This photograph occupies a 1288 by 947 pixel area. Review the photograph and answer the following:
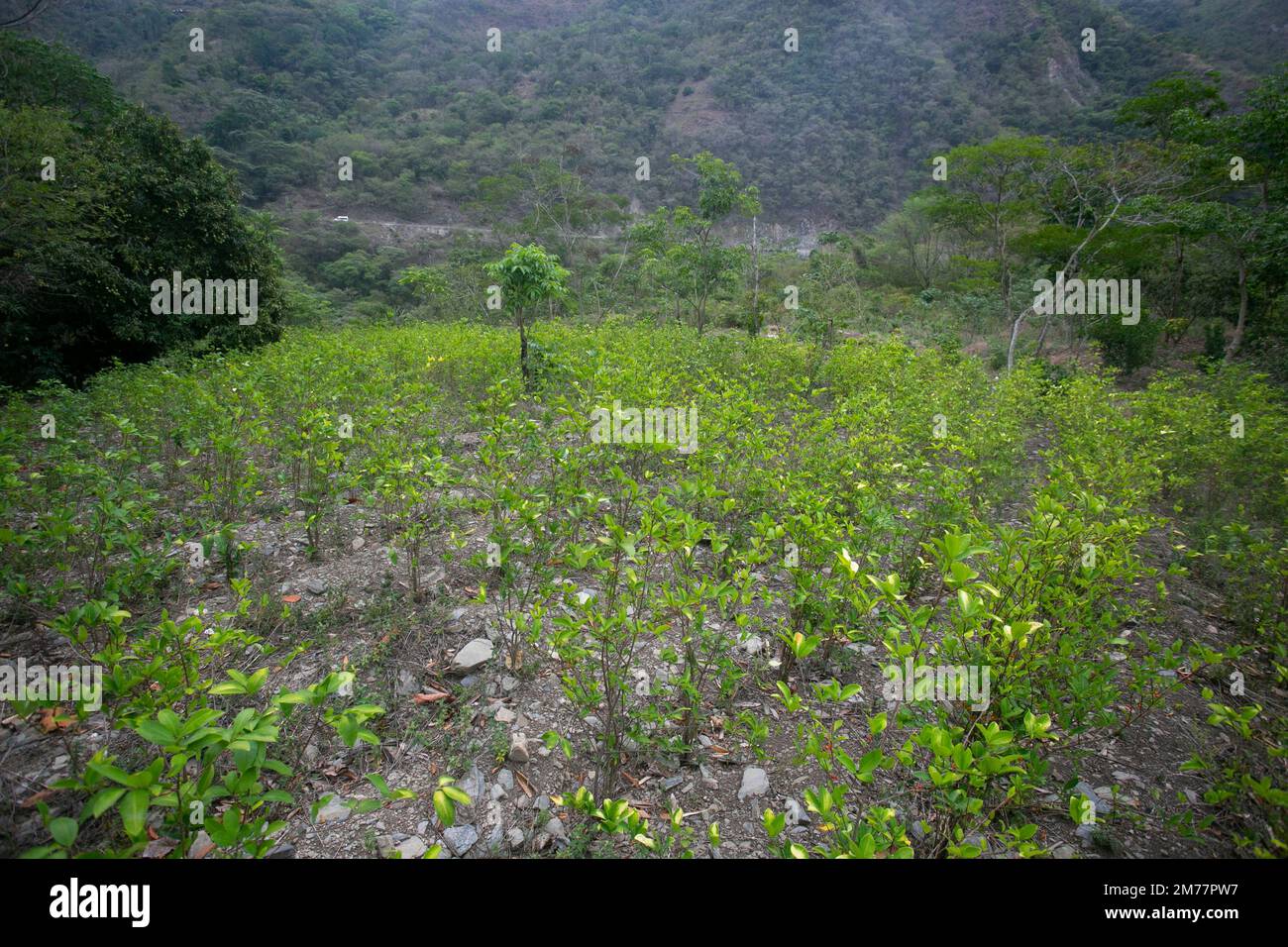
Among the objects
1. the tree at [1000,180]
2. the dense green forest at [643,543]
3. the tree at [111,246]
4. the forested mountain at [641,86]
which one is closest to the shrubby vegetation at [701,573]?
the dense green forest at [643,543]

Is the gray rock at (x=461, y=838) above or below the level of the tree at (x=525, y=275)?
below

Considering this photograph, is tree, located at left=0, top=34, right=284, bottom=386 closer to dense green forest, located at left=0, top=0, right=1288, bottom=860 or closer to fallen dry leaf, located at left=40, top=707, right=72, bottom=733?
dense green forest, located at left=0, top=0, right=1288, bottom=860

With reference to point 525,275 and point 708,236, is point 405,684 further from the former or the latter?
point 708,236

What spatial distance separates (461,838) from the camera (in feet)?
6.32

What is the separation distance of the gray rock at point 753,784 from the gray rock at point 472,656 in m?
1.38

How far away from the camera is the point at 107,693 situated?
7.88ft

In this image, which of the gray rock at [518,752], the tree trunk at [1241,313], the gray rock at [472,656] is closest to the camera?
the gray rock at [518,752]

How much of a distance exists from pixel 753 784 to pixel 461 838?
114 cm

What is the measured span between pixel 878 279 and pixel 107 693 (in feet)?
114

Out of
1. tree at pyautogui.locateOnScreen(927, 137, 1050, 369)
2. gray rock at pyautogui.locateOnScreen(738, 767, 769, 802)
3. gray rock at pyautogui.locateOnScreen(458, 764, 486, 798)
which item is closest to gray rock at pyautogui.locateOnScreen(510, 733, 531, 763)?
gray rock at pyautogui.locateOnScreen(458, 764, 486, 798)

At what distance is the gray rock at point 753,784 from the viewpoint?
213 centimetres

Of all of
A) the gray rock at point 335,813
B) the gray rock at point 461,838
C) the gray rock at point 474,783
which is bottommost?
the gray rock at point 461,838

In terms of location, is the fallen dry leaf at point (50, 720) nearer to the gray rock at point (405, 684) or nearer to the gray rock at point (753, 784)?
the gray rock at point (405, 684)

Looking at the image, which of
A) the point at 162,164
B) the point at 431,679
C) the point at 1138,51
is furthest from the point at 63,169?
the point at 1138,51
